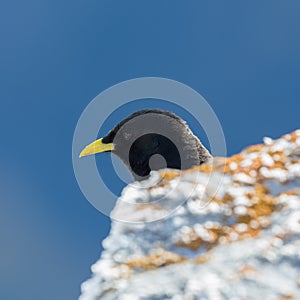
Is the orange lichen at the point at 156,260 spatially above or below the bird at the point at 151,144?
below

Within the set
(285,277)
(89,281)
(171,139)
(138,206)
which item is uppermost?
(171,139)

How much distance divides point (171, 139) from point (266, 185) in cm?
549

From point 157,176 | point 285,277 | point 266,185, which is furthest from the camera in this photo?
point 157,176

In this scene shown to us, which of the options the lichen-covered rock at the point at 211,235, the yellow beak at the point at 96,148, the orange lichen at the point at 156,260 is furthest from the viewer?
the yellow beak at the point at 96,148

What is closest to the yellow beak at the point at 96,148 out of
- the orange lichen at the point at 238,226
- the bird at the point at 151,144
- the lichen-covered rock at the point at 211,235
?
the bird at the point at 151,144

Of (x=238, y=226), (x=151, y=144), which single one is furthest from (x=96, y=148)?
(x=238, y=226)

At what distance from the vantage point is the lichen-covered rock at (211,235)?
122 inches

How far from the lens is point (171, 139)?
360 inches

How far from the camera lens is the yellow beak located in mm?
10586

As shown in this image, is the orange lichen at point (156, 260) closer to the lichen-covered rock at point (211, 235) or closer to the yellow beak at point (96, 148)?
the lichen-covered rock at point (211, 235)

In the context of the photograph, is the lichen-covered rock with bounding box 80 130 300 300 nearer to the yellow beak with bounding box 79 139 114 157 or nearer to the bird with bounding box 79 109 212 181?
the bird with bounding box 79 109 212 181

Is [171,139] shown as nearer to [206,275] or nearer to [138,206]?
[138,206]

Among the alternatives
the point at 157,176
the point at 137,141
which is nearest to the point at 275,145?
the point at 157,176

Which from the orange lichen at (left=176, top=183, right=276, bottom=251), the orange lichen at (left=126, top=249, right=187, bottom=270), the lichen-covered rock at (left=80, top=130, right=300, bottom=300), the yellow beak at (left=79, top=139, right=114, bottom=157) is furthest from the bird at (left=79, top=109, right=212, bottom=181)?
the orange lichen at (left=126, top=249, right=187, bottom=270)
